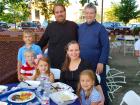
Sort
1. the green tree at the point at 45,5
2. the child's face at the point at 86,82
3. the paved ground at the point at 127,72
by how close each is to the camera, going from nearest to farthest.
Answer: the child's face at the point at 86,82 < the paved ground at the point at 127,72 < the green tree at the point at 45,5

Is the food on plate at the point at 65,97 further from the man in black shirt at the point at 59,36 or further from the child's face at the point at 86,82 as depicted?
the man in black shirt at the point at 59,36

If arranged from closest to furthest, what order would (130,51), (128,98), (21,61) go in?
(128,98) < (21,61) < (130,51)

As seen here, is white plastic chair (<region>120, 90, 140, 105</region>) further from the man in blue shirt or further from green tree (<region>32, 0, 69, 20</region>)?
green tree (<region>32, 0, 69, 20</region>)

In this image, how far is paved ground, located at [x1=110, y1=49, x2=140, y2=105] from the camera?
264 inches

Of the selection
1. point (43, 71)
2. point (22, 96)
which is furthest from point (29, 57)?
point (22, 96)

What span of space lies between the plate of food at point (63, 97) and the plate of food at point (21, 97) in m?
0.22

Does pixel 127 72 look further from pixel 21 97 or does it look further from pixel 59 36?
pixel 21 97

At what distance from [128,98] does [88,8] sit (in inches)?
61.7

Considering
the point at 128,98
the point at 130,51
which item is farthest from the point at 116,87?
the point at 130,51

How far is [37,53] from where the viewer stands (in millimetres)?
4730

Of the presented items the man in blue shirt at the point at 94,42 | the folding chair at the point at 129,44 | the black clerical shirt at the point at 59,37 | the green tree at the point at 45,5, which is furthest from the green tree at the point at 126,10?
the man in blue shirt at the point at 94,42

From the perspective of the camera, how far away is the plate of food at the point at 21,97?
3086 mm

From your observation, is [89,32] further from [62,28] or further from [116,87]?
[116,87]

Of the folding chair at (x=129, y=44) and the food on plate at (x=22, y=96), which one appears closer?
the food on plate at (x=22, y=96)
